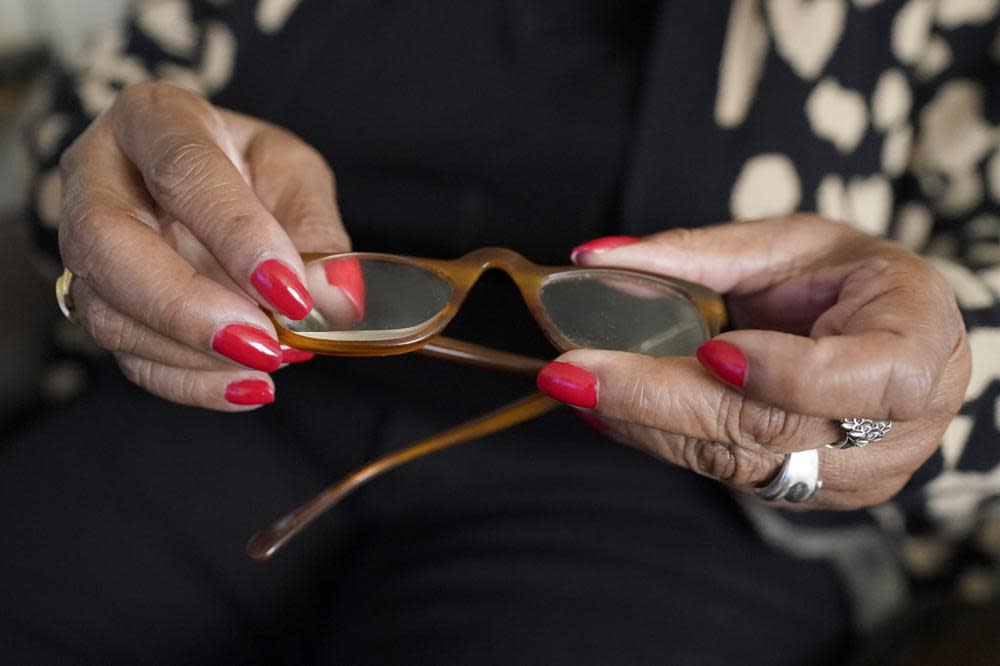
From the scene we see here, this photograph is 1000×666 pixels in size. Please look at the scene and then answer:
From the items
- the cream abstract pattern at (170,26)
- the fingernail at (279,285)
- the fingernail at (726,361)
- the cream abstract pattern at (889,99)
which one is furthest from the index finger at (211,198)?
the cream abstract pattern at (889,99)

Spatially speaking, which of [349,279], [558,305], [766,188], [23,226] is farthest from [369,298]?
[23,226]

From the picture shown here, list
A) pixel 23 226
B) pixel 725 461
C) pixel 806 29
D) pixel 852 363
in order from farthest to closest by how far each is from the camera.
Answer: pixel 23 226
pixel 806 29
pixel 725 461
pixel 852 363

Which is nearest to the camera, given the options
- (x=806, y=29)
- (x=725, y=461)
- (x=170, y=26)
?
(x=725, y=461)

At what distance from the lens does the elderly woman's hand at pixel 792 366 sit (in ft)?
1.29

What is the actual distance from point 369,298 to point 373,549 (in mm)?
268

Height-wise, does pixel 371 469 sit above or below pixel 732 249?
below

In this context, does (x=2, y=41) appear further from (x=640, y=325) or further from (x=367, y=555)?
(x=640, y=325)

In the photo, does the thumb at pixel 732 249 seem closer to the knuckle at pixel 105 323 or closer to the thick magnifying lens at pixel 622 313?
the thick magnifying lens at pixel 622 313

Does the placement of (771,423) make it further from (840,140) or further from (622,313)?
(840,140)

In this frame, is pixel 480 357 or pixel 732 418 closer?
pixel 732 418

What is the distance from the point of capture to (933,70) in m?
0.67

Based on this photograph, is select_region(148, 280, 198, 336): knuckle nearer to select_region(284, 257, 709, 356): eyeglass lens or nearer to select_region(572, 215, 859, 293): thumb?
select_region(284, 257, 709, 356): eyeglass lens

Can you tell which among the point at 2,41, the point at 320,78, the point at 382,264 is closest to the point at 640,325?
the point at 382,264

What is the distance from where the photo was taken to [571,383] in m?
0.44
